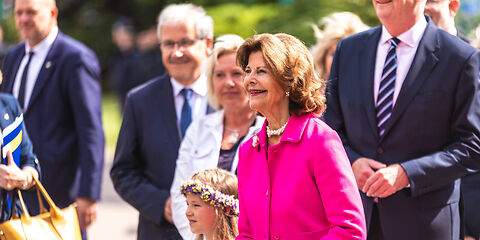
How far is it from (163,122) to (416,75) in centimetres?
178

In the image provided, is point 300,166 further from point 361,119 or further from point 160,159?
point 160,159

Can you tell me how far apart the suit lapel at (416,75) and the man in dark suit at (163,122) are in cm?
148

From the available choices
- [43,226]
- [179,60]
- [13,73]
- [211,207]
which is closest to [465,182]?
[211,207]

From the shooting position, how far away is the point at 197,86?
518 cm

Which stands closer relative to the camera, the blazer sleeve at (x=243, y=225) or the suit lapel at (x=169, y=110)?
the blazer sleeve at (x=243, y=225)

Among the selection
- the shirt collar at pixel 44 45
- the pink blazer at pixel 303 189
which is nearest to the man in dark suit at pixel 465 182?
the pink blazer at pixel 303 189

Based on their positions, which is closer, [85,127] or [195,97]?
[195,97]

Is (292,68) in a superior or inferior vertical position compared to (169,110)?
superior

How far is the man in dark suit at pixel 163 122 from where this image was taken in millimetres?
4887

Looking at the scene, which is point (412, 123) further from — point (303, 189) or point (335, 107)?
point (303, 189)

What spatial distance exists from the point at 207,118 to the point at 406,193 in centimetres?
136

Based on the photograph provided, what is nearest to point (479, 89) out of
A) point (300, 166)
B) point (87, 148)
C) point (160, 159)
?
point (300, 166)

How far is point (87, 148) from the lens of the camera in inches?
233

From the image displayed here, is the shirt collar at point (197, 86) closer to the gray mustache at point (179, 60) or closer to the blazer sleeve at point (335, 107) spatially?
the gray mustache at point (179, 60)
